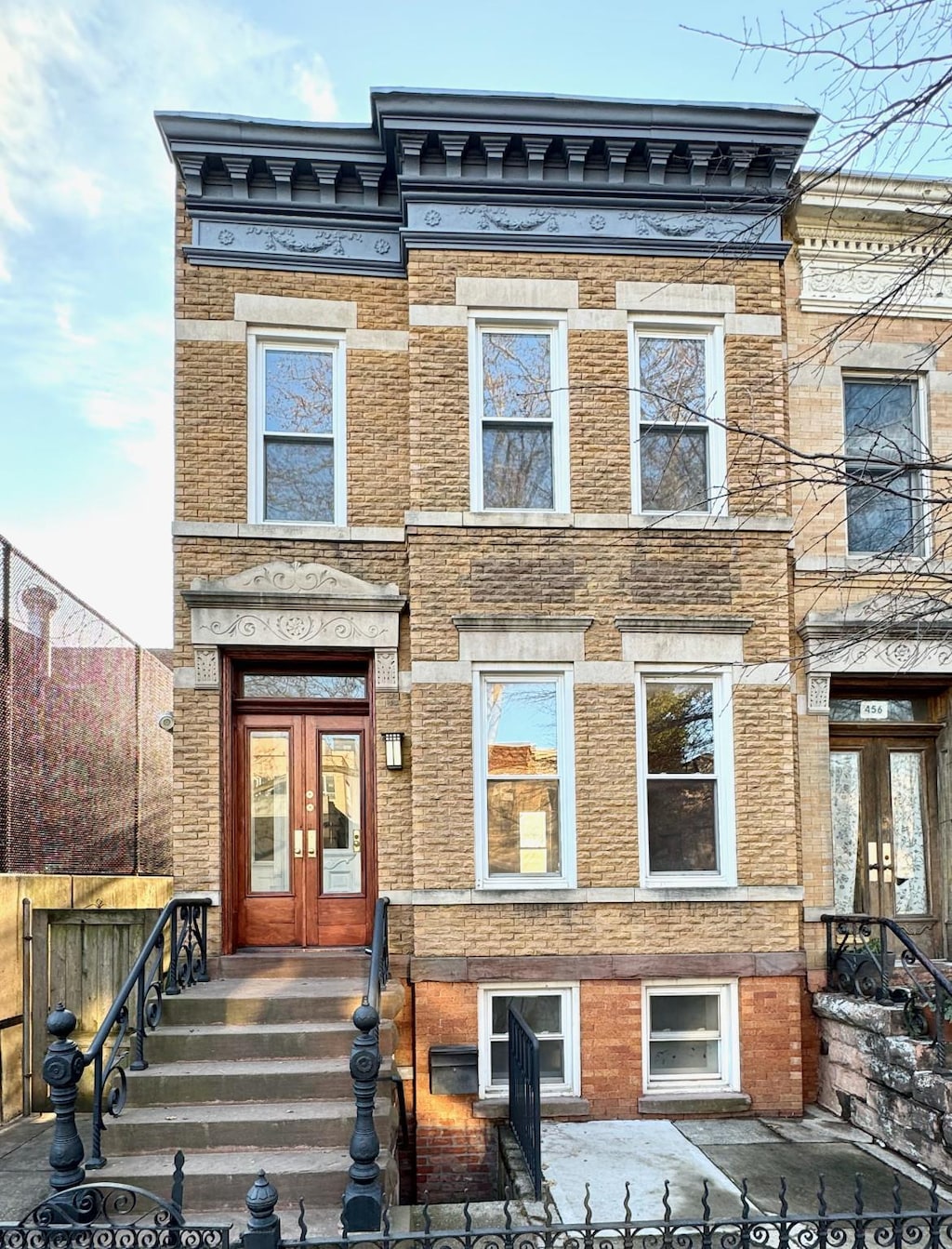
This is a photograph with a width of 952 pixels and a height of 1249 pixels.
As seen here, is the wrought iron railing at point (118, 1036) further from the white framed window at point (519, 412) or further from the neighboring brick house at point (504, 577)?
the white framed window at point (519, 412)

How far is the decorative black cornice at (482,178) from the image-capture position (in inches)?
356

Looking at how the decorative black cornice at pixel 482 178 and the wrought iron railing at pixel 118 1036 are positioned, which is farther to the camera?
the decorative black cornice at pixel 482 178

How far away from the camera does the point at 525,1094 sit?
737 centimetres

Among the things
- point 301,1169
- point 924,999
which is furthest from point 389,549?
point 924,999

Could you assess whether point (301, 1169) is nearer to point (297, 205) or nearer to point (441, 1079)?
point (441, 1079)

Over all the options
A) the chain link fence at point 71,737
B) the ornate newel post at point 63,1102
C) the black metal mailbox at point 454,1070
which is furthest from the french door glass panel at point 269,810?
the chain link fence at point 71,737

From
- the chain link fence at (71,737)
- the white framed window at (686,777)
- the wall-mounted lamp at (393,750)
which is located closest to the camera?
the wall-mounted lamp at (393,750)

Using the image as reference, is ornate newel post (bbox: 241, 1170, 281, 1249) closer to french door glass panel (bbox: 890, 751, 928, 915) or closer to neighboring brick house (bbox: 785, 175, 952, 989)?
neighboring brick house (bbox: 785, 175, 952, 989)

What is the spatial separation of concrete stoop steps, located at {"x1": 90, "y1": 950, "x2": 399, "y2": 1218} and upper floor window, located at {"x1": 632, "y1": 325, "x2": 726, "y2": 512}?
5358 mm

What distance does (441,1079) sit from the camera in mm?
8250

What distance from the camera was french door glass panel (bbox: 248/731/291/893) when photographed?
29.8 feet

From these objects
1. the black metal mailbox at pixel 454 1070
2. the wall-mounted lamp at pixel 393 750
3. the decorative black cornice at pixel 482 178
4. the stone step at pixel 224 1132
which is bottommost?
the black metal mailbox at pixel 454 1070

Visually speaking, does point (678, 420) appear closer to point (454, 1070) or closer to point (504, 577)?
point (504, 577)

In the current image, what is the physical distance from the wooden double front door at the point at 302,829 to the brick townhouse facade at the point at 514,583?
0.03 m
